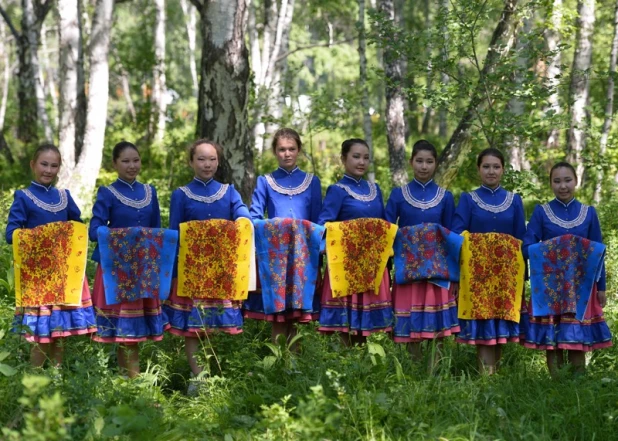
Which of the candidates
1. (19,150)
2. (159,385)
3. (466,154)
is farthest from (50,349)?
(19,150)

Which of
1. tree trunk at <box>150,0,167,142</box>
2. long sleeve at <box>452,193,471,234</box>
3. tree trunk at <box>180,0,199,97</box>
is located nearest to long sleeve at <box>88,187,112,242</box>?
long sleeve at <box>452,193,471,234</box>

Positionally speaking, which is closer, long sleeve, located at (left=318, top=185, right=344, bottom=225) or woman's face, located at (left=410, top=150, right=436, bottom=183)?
woman's face, located at (left=410, top=150, right=436, bottom=183)

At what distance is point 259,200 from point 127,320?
1.30 m

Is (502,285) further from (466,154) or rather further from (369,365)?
(466,154)

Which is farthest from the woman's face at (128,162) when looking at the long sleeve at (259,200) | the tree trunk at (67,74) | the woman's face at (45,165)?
the tree trunk at (67,74)

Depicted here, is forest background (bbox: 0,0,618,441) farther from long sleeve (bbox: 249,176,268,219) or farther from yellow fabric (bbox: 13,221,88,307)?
A: long sleeve (bbox: 249,176,268,219)

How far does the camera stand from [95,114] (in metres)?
13.2

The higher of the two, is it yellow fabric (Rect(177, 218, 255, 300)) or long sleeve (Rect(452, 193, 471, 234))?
long sleeve (Rect(452, 193, 471, 234))

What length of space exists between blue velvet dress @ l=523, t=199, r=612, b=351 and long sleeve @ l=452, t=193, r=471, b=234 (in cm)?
44

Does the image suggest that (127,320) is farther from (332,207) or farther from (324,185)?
(324,185)

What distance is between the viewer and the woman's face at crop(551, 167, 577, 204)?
19.5 ft

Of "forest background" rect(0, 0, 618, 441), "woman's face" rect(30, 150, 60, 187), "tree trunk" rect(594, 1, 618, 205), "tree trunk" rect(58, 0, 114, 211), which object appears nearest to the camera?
"forest background" rect(0, 0, 618, 441)

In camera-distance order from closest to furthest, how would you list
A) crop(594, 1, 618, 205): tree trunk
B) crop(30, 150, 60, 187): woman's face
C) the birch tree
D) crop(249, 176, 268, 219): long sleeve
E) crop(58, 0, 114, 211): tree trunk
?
crop(30, 150, 60, 187): woman's face → crop(249, 176, 268, 219): long sleeve → crop(594, 1, 618, 205): tree trunk → crop(58, 0, 114, 211): tree trunk → the birch tree

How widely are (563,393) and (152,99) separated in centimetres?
1558
